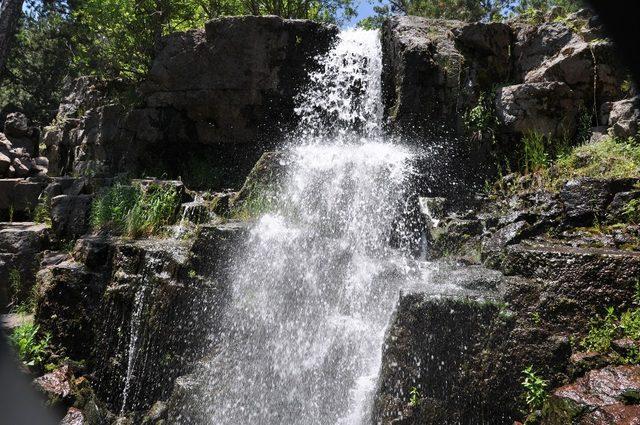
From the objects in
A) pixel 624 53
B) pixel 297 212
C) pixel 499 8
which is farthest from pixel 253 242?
pixel 499 8

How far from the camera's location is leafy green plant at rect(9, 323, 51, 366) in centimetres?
696

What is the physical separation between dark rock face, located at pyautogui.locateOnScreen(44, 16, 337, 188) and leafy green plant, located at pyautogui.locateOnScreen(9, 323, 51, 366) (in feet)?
16.8

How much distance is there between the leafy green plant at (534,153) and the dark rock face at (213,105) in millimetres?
5632

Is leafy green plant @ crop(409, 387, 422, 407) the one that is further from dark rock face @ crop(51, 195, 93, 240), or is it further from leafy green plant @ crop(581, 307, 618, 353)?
dark rock face @ crop(51, 195, 93, 240)

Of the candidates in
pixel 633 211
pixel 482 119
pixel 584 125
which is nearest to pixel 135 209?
pixel 482 119

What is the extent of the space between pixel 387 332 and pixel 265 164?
4.89 metres

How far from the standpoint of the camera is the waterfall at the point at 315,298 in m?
5.75

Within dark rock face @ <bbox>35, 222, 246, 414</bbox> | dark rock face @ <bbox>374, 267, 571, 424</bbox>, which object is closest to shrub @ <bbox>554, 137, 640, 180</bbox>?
dark rock face @ <bbox>374, 267, 571, 424</bbox>

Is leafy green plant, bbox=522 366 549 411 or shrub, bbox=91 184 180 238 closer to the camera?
leafy green plant, bbox=522 366 549 411

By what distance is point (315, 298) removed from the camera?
21.7ft

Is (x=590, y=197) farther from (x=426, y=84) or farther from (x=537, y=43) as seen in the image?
(x=537, y=43)

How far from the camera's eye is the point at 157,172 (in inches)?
471

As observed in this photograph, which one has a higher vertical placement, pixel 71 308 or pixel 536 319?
pixel 536 319

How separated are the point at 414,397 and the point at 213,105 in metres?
9.00
